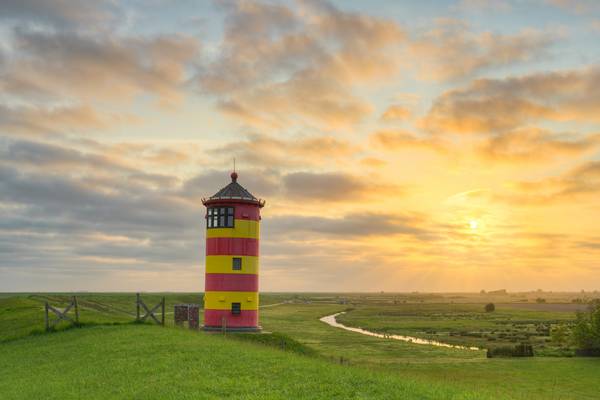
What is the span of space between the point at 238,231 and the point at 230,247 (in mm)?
1417

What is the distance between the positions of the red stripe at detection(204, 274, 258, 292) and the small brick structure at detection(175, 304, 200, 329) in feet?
9.76

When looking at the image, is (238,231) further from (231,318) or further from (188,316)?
(188,316)

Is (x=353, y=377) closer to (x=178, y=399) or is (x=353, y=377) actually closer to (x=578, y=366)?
(x=178, y=399)

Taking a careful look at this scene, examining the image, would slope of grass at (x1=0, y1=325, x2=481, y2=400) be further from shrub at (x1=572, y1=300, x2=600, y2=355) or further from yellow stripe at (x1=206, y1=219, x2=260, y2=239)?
shrub at (x1=572, y1=300, x2=600, y2=355)

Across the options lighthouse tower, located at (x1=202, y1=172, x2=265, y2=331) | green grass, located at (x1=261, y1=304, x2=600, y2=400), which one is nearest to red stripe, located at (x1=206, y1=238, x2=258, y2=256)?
lighthouse tower, located at (x1=202, y1=172, x2=265, y2=331)

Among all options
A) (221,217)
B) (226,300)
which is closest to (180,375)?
(226,300)

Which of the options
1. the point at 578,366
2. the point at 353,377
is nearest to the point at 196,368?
the point at 353,377

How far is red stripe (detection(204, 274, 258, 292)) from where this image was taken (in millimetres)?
43719

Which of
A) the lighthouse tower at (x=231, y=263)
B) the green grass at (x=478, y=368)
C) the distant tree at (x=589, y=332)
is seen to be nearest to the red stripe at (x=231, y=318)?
the lighthouse tower at (x=231, y=263)

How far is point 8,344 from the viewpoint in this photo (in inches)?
1583

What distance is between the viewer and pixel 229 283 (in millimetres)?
43719

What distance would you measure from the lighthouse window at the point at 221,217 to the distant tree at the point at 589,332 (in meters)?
34.2

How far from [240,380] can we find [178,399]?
10.4ft

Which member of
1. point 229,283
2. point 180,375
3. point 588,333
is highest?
point 229,283
